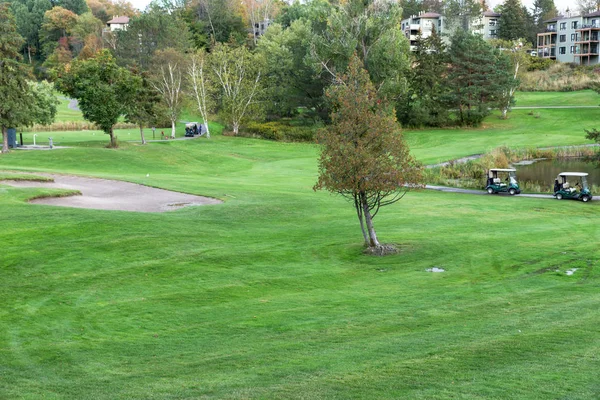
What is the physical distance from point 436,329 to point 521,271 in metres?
7.37

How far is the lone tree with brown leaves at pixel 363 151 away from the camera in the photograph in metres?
22.1

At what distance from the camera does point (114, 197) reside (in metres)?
31.5

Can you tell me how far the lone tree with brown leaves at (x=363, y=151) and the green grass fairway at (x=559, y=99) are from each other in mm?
79060

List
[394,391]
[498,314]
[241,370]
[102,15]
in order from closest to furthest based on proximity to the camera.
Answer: [394,391] < [241,370] < [498,314] < [102,15]

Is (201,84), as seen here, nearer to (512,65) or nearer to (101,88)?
(101,88)

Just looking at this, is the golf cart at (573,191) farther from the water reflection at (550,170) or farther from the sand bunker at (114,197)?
the sand bunker at (114,197)

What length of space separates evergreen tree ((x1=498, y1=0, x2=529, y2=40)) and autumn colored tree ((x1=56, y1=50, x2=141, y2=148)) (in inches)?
3647

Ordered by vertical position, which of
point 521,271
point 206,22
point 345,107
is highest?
point 206,22

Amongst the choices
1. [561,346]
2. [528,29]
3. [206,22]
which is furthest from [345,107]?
[528,29]

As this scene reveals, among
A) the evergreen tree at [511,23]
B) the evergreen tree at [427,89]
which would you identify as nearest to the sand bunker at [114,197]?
the evergreen tree at [427,89]

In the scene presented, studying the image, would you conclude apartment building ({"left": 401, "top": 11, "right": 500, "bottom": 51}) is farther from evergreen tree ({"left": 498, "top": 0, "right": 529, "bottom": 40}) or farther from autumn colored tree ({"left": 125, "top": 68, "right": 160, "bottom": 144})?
autumn colored tree ({"left": 125, "top": 68, "right": 160, "bottom": 144})

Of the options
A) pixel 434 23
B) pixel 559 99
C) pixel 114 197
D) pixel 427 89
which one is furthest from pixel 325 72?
pixel 434 23

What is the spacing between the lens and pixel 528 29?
5374 inches

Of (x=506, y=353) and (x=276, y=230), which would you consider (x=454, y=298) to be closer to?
(x=506, y=353)
